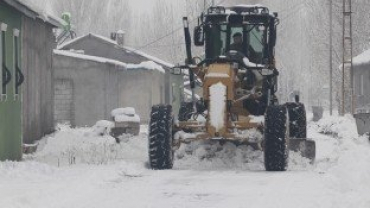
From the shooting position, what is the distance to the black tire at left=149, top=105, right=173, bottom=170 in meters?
12.8

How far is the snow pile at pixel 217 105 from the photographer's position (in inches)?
494

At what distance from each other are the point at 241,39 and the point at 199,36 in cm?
82

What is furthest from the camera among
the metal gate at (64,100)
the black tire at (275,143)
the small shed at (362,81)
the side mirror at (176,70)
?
the small shed at (362,81)

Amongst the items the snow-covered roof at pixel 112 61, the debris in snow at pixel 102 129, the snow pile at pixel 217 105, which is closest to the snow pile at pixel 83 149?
the debris in snow at pixel 102 129

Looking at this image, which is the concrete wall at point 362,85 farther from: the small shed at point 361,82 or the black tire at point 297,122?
the black tire at point 297,122

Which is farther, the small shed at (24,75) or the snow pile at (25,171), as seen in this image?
the small shed at (24,75)

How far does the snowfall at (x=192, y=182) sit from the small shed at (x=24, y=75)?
1.14m

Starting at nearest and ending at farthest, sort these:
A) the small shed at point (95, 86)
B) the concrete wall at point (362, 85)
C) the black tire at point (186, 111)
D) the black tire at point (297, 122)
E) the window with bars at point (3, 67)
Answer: the black tire at point (186, 111) → the window with bars at point (3, 67) → the black tire at point (297, 122) → the small shed at point (95, 86) → the concrete wall at point (362, 85)

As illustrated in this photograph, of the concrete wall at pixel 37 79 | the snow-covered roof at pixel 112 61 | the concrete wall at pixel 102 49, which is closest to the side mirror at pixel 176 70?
the concrete wall at pixel 37 79

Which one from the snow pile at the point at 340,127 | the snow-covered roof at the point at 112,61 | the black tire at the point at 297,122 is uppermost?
the snow-covered roof at the point at 112,61

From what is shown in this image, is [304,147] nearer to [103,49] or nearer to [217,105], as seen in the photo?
[217,105]

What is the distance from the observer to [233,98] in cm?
1296

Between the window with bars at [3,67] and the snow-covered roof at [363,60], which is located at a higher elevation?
the snow-covered roof at [363,60]

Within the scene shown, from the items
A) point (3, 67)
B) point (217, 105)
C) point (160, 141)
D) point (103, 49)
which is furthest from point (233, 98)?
point (103, 49)
